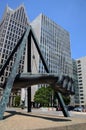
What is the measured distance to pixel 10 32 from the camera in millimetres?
122375

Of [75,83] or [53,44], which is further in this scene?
[75,83]

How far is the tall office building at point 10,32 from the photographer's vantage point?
370 ft

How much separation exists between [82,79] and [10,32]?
69.7m

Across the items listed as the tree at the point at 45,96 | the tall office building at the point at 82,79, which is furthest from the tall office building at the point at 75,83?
the tree at the point at 45,96

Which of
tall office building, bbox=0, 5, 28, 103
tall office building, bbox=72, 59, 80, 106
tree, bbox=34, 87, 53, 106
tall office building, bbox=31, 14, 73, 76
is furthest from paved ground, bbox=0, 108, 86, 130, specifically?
tall office building, bbox=72, 59, 80, 106

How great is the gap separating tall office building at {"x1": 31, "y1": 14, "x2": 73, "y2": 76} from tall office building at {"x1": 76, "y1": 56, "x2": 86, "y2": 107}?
9.74 meters

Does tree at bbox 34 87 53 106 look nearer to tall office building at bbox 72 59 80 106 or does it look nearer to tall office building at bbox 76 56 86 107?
tall office building at bbox 72 59 80 106

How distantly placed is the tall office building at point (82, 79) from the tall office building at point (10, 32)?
48000 mm

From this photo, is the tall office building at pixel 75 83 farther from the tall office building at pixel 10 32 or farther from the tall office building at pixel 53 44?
the tall office building at pixel 10 32

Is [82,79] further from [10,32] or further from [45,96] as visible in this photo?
[10,32]

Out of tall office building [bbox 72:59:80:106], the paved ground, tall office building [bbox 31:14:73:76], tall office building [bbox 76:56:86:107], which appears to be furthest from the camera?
tall office building [bbox 76:56:86:107]

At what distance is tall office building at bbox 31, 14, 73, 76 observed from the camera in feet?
335

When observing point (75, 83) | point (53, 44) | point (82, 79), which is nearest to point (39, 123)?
point (53, 44)

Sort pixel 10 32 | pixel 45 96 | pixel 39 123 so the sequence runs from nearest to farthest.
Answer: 1. pixel 39 123
2. pixel 45 96
3. pixel 10 32
